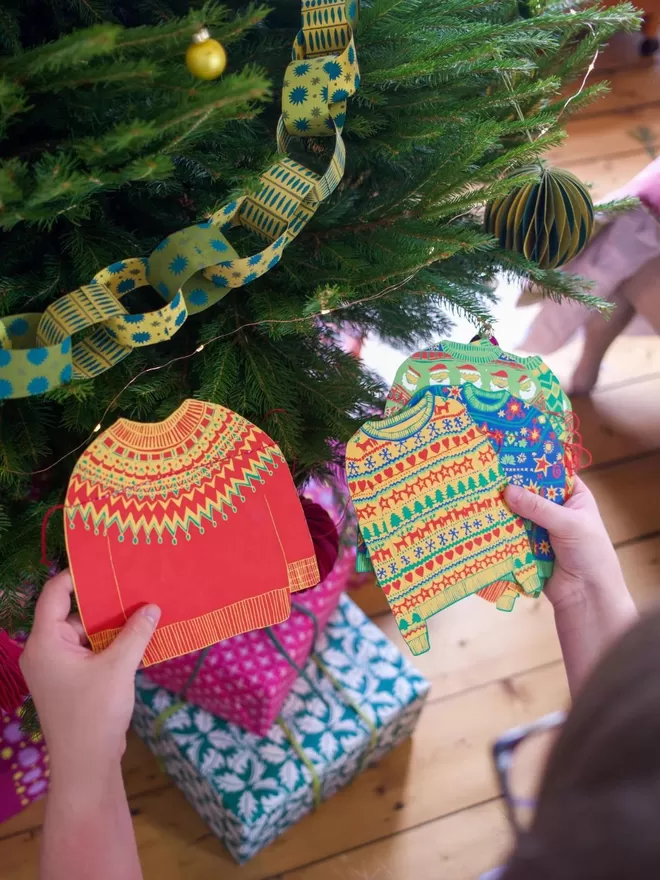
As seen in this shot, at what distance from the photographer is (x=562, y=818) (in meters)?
0.36

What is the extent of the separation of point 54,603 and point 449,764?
77 cm

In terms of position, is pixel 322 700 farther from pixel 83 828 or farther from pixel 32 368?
A: pixel 32 368

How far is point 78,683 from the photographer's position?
583 mm

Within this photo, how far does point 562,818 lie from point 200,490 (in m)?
0.37

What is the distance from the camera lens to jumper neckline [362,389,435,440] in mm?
646

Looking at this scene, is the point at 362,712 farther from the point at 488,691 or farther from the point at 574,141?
the point at 574,141

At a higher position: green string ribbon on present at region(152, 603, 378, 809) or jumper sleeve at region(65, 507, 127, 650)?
jumper sleeve at region(65, 507, 127, 650)

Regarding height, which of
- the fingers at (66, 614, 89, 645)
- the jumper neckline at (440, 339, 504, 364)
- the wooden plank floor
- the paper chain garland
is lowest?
the wooden plank floor

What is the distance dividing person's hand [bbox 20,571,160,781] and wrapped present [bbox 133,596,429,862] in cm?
41

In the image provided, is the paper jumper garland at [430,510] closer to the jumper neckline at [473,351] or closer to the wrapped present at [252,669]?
the jumper neckline at [473,351]

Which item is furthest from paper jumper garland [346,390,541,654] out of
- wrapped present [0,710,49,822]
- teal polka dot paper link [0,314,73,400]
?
wrapped present [0,710,49,822]

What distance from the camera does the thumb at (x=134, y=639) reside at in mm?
577

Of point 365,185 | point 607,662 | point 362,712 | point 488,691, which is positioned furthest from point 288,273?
point 488,691

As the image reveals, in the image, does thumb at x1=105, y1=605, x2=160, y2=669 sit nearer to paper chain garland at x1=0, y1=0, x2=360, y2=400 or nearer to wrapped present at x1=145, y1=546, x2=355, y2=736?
paper chain garland at x1=0, y1=0, x2=360, y2=400
